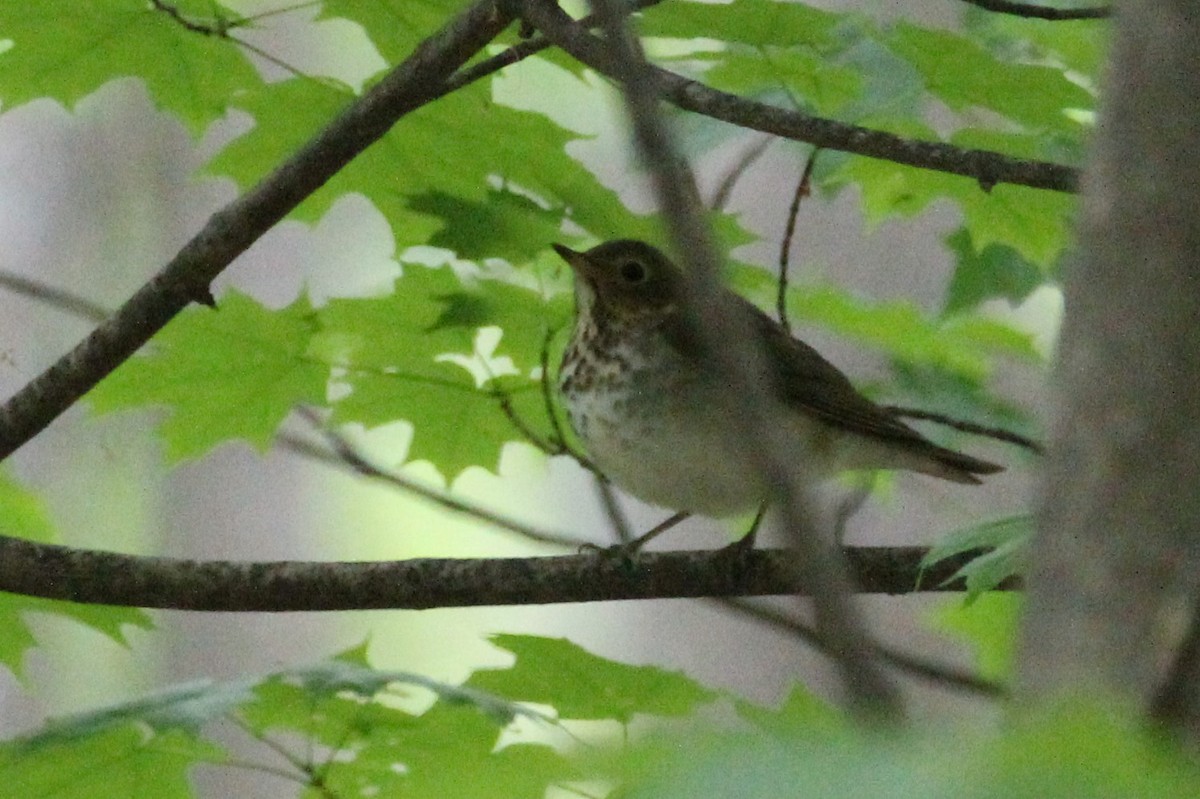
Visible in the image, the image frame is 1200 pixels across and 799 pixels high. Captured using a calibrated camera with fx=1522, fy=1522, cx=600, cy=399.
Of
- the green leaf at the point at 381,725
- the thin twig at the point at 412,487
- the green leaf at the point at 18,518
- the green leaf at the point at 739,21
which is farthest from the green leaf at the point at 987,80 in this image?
the green leaf at the point at 18,518

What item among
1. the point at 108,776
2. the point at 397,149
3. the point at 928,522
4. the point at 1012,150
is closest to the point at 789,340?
the point at 1012,150

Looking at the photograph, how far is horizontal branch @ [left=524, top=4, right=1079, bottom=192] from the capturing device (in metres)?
1.77

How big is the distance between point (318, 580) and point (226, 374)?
0.63 meters

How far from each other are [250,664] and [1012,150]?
15.6 feet

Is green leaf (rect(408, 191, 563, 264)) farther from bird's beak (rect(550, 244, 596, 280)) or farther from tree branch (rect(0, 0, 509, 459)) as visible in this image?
tree branch (rect(0, 0, 509, 459))

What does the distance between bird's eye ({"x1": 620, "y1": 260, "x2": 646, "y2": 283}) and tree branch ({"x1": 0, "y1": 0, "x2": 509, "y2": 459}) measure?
90 cm

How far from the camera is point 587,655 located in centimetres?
197

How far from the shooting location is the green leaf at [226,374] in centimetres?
256

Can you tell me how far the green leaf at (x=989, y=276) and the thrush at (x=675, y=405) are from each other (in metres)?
0.27

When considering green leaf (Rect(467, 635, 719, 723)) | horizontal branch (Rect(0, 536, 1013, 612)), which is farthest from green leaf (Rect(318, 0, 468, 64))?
green leaf (Rect(467, 635, 719, 723))

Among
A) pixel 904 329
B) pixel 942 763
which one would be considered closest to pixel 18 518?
pixel 904 329

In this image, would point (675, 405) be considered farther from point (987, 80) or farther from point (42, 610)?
point (42, 610)

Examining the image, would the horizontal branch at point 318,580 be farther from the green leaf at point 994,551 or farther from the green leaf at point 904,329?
the green leaf at point 904,329

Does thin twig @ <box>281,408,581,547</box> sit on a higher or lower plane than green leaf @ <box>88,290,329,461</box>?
lower
